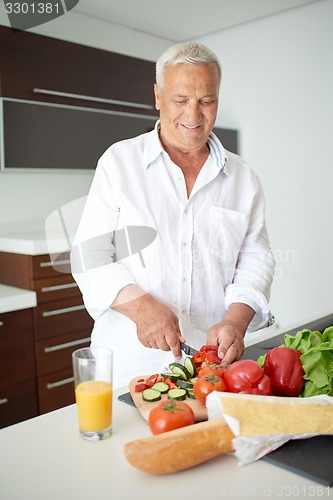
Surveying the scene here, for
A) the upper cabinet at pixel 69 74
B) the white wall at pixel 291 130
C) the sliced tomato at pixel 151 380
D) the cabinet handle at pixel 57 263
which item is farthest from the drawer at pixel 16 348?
the white wall at pixel 291 130

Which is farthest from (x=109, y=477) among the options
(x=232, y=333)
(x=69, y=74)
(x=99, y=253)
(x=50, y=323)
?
(x=69, y=74)

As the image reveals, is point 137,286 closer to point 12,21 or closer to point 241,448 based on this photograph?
point 241,448

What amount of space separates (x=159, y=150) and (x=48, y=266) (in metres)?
1.15

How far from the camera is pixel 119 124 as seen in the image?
9.50 ft

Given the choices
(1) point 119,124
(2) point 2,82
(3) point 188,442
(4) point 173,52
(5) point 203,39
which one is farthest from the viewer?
(5) point 203,39

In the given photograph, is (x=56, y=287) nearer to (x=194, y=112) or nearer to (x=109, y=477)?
(x=194, y=112)

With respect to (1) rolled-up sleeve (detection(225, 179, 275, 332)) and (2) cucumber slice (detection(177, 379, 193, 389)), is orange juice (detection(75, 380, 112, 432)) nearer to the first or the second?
(2) cucumber slice (detection(177, 379, 193, 389))

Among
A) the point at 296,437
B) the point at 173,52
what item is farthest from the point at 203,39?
the point at 296,437

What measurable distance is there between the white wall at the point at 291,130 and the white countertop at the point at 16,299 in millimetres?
1716

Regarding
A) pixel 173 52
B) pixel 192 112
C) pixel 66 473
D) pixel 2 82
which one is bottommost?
pixel 66 473

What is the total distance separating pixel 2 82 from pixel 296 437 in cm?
213

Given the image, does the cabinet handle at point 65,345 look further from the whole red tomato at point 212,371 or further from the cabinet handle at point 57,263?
the whole red tomato at point 212,371

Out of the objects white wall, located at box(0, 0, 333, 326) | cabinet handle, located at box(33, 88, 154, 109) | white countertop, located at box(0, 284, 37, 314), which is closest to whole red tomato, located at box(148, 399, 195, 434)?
white countertop, located at box(0, 284, 37, 314)

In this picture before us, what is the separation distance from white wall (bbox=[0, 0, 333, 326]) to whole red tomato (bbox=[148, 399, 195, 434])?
2.20m
